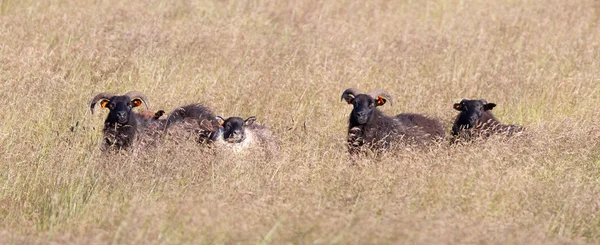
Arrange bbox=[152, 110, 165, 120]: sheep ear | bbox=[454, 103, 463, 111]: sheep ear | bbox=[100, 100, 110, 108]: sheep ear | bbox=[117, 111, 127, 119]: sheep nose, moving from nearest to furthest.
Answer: bbox=[117, 111, 127, 119]: sheep nose < bbox=[100, 100, 110, 108]: sheep ear < bbox=[152, 110, 165, 120]: sheep ear < bbox=[454, 103, 463, 111]: sheep ear

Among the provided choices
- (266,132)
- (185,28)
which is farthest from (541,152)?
(185,28)

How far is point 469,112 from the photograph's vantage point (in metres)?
12.1

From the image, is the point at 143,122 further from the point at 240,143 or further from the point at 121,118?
the point at 240,143

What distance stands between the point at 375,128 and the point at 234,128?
174cm

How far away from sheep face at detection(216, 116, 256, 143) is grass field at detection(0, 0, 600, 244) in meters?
0.50

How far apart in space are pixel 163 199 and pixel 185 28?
8055 mm

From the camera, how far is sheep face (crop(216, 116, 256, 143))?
1144 cm

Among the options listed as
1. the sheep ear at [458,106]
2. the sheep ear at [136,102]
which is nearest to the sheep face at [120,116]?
the sheep ear at [136,102]

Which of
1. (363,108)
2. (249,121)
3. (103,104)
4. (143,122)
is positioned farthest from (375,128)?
(103,104)

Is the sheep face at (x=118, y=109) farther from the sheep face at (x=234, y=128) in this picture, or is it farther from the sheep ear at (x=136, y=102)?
the sheep face at (x=234, y=128)

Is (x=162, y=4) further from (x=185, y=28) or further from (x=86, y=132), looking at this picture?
(x=86, y=132)

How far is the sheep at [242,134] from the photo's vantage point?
37.2ft

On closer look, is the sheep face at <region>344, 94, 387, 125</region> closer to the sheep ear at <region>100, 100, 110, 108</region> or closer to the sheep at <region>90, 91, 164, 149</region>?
the sheep at <region>90, 91, 164, 149</region>

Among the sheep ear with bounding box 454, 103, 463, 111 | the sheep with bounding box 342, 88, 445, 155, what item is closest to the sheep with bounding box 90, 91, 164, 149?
the sheep with bounding box 342, 88, 445, 155
